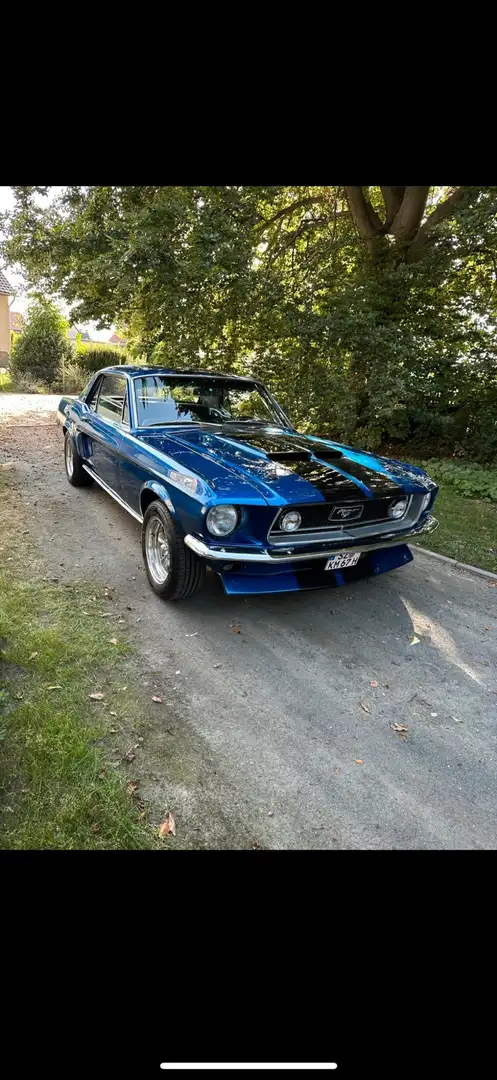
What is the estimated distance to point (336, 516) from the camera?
335 cm

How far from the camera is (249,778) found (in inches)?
87.4

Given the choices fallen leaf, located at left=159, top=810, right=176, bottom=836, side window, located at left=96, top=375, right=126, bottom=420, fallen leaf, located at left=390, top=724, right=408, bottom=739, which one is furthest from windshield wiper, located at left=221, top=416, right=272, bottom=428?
fallen leaf, located at left=159, top=810, right=176, bottom=836

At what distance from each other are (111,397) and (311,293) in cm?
524

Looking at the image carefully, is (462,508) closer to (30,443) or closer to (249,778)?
(249,778)

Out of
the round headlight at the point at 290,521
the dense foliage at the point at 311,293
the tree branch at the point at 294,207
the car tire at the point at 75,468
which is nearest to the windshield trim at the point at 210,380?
the round headlight at the point at 290,521

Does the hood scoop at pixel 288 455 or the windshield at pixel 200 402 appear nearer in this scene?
the hood scoop at pixel 288 455

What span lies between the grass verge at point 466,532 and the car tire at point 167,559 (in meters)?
3.06

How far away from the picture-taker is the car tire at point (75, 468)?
6150 mm

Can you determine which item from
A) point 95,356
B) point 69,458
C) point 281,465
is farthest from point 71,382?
point 281,465

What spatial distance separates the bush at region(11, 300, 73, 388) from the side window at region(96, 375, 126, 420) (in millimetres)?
13409

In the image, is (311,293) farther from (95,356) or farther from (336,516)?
(95,356)

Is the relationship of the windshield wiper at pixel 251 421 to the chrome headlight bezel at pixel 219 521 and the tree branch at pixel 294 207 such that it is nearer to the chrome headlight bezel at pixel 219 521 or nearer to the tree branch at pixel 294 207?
the chrome headlight bezel at pixel 219 521

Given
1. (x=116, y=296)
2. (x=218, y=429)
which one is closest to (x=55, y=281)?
(x=116, y=296)

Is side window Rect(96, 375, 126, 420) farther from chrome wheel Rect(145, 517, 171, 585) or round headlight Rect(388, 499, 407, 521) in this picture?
round headlight Rect(388, 499, 407, 521)
